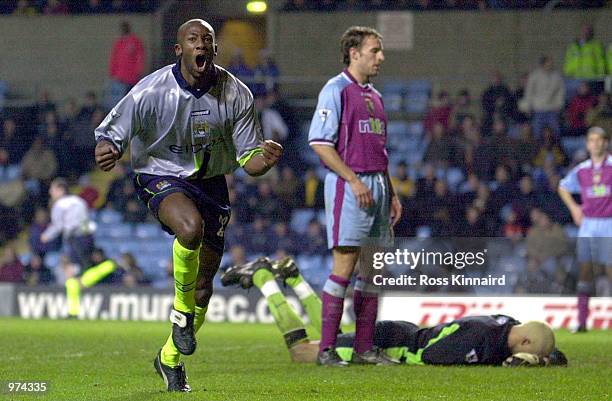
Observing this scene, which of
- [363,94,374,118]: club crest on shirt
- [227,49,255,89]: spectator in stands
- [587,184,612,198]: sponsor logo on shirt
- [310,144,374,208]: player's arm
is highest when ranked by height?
[227,49,255,89]: spectator in stands

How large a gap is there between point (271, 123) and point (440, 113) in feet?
9.04

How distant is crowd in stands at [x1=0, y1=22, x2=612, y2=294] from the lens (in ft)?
59.9

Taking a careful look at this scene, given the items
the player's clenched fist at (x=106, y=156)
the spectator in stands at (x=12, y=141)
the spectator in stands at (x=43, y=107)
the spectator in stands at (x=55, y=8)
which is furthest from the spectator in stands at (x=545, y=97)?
the player's clenched fist at (x=106, y=156)

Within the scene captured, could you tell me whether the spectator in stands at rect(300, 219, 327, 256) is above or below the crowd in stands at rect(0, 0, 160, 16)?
below

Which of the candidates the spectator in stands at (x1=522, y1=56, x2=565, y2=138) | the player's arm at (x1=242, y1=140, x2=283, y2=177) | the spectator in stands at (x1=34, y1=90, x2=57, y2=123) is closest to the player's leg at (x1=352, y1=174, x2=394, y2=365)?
the player's arm at (x1=242, y1=140, x2=283, y2=177)

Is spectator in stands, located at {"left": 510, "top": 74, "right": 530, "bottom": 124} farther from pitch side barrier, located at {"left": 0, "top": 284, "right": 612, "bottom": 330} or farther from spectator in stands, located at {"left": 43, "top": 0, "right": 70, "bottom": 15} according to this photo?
spectator in stands, located at {"left": 43, "top": 0, "right": 70, "bottom": 15}

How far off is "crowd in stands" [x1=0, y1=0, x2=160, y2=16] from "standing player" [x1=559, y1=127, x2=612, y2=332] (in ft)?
40.7

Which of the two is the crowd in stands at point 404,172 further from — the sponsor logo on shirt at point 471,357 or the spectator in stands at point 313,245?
the sponsor logo on shirt at point 471,357

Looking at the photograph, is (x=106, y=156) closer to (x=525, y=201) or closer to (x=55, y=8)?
(x=525, y=201)

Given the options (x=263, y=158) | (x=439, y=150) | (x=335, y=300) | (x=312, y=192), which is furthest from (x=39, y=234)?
(x=263, y=158)

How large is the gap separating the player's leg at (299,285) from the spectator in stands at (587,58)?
12.0m

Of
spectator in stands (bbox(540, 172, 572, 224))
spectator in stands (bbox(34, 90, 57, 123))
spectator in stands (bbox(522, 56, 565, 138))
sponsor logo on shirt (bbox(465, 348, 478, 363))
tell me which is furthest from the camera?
spectator in stands (bbox(34, 90, 57, 123))

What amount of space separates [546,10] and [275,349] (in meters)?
12.7

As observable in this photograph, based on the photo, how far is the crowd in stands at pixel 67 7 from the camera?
77.8 feet
